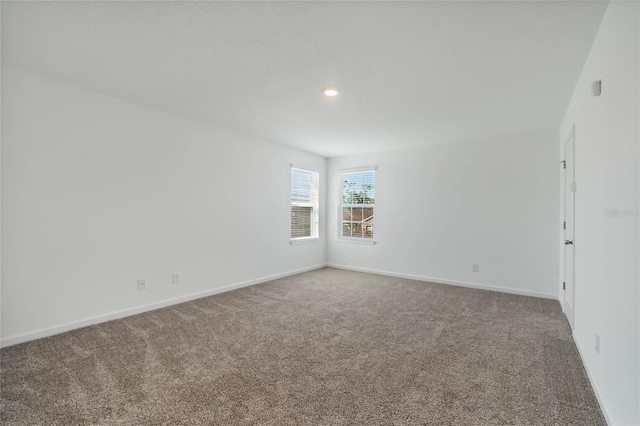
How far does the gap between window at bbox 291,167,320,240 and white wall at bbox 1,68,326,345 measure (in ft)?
3.69

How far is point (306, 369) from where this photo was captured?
227cm

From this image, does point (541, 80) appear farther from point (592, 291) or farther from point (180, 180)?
point (180, 180)

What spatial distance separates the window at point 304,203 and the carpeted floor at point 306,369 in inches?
94.3

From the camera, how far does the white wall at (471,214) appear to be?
428 cm

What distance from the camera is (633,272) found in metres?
1.38

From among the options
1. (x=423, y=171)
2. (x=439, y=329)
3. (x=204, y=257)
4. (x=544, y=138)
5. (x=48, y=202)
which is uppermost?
(x=544, y=138)

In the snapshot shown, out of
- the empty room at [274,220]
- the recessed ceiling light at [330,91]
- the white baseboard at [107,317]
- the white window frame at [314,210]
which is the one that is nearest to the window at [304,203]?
the white window frame at [314,210]

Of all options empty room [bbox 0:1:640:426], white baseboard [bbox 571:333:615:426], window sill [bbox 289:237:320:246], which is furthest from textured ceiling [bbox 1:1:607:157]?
window sill [bbox 289:237:320:246]

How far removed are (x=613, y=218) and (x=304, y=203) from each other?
4747 millimetres

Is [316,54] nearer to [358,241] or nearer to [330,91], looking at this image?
[330,91]

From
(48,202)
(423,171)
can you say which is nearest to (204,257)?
(48,202)

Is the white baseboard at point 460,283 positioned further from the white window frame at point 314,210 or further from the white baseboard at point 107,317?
the white baseboard at point 107,317

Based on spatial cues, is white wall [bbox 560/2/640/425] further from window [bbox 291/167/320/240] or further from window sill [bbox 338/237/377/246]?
window [bbox 291/167/320/240]

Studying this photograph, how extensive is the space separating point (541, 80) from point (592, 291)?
1.85m
